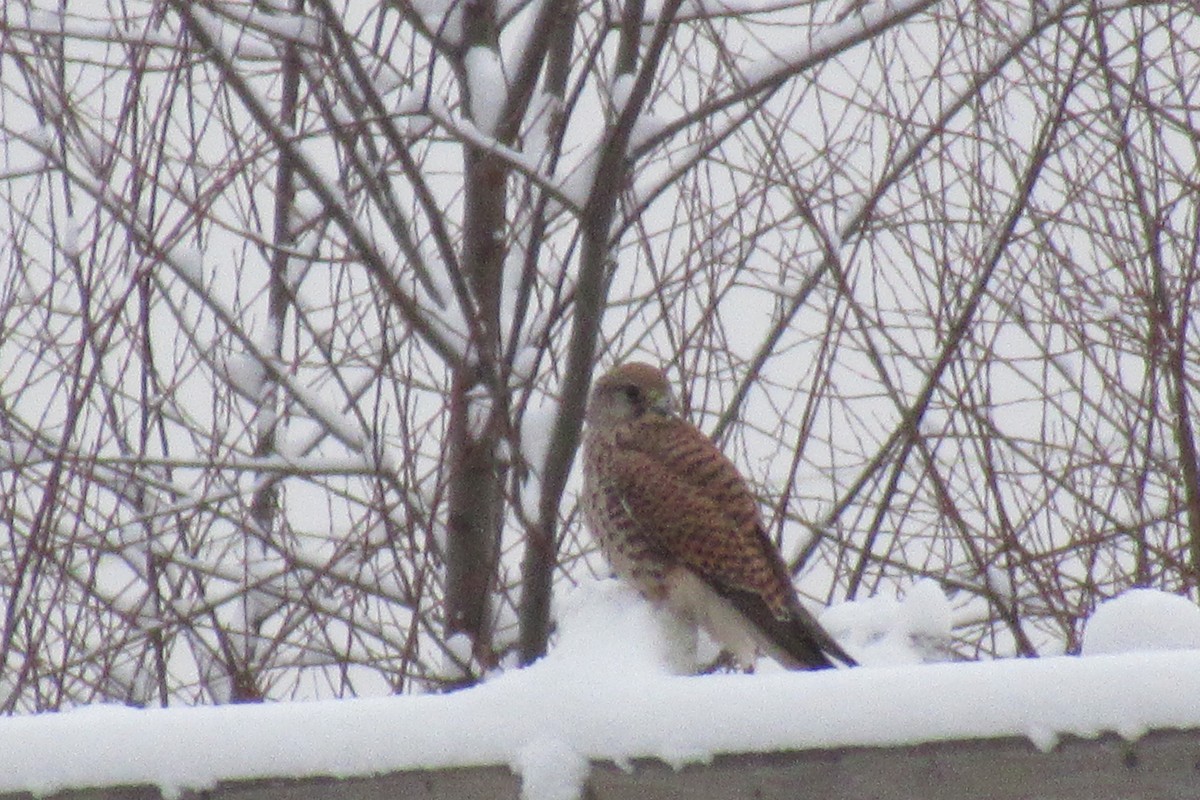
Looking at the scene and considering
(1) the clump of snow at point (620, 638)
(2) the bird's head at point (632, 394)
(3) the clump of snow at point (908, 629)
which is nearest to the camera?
(1) the clump of snow at point (620, 638)

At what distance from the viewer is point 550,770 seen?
5.45 feet

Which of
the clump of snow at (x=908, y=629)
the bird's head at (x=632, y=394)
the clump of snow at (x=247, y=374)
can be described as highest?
the clump of snow at (x=247, y=374)

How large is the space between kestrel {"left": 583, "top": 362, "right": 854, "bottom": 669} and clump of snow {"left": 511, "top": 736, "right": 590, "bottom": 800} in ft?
5.65

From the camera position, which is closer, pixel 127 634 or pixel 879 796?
pixel 879 796

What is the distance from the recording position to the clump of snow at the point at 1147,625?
187cm

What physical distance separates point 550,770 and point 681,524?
2.21 metres

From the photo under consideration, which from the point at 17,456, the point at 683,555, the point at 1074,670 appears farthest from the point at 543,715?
the point at 17,456

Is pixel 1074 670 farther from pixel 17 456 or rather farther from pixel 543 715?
pixel 17 456

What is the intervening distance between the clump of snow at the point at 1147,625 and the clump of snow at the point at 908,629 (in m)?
0.58

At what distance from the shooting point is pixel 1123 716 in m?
1.60

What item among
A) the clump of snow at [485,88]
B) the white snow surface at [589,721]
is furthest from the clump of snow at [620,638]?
the clump of snow at [485,88]

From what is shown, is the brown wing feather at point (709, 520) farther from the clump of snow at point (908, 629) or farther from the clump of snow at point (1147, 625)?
the clump of snow at point (1147, 625)

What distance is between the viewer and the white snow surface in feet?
5.26

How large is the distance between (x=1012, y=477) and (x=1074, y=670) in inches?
122
